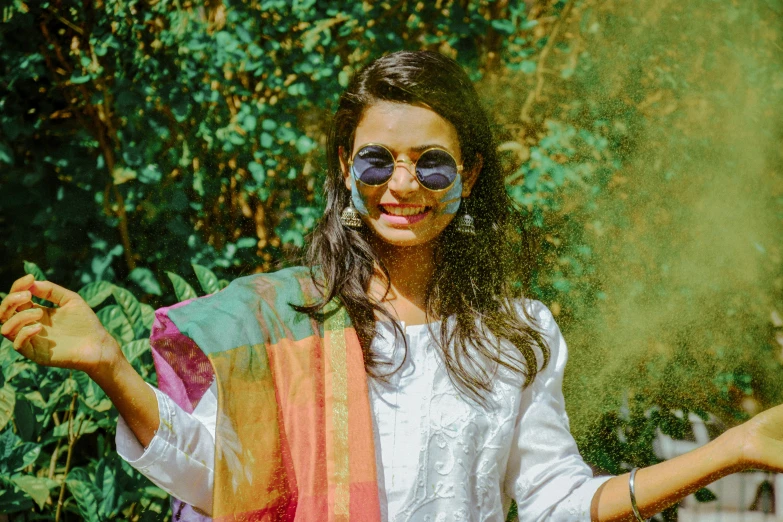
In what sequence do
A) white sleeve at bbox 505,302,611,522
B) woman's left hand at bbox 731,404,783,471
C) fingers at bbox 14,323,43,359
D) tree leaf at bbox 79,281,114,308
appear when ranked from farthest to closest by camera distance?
1. tree leaf at bbox 79,281,114,308
2. white sleeve at bbox 505,302,611,522
3. woman's left hand at bbox 731,404,783,471
4. fingers at bbox 14,323,43,359

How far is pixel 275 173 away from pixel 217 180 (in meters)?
0.23

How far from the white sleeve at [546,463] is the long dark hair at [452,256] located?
2.4 inches

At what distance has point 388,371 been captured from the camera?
1.69 meters

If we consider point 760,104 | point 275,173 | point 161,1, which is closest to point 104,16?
point 161,1

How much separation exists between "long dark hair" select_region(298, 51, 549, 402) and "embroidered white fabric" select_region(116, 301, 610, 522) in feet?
0.15

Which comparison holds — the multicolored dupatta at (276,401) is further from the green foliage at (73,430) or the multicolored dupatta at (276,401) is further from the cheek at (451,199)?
the green foliage at (73,430)

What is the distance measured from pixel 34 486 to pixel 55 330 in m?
1.11

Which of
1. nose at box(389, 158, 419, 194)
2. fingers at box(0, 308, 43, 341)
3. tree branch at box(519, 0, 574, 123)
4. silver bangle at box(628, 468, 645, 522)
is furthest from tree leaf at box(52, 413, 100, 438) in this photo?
tree branch at box(519, 0, 574, 123)

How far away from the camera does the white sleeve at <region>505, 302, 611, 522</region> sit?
166 centimetres

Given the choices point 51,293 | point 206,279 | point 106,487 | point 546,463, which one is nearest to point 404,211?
point 546,463

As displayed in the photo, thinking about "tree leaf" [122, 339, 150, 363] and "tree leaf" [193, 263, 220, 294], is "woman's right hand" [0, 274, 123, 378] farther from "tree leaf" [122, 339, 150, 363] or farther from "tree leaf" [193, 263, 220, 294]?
"tree leaf" [193, 263, 220, 294]

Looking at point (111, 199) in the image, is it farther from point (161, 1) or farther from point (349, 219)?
→ point (349, 219)

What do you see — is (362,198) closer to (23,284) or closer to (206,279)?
(23,284)

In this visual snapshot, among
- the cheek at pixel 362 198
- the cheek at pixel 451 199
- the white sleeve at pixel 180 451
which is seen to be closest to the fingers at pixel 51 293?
the white sleeve at pixel 180 451
